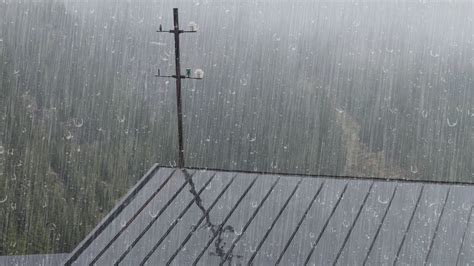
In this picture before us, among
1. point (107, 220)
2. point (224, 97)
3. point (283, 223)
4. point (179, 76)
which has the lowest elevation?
point (224, 97)

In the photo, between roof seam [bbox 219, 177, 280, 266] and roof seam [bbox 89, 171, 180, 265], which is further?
roof seam [bbox 89, 171, 180, 265]

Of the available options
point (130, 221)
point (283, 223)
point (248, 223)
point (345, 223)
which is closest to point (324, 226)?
point (345, 223)

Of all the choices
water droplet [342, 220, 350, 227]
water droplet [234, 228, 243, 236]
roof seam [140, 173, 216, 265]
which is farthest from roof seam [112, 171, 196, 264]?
water droplet [342, 220, 350, 227]

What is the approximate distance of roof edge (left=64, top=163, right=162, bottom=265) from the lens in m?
7.42

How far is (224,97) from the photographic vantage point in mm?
76438

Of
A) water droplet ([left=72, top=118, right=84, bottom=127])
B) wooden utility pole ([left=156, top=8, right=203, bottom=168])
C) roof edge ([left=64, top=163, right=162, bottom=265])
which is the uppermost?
wooden utility pole ([left=156, top=8, right=203, bottom=168])

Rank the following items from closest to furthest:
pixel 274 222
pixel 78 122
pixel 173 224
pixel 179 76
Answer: pixel 274 222 < pixel 173 224 < pixel 179 76 < pixel 78 122

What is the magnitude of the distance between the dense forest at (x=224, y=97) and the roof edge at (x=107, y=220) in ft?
116

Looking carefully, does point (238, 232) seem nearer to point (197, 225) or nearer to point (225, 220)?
point (225, 220)

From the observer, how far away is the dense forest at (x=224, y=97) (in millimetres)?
52688

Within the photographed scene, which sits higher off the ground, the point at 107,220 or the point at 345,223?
the point at 345,223

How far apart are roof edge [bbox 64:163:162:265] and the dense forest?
116ft

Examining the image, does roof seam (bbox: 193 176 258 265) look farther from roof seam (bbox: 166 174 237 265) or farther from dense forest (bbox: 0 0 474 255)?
dense forest (bbox: 0 0 474 255)

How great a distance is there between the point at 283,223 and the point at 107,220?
1.67 meters
